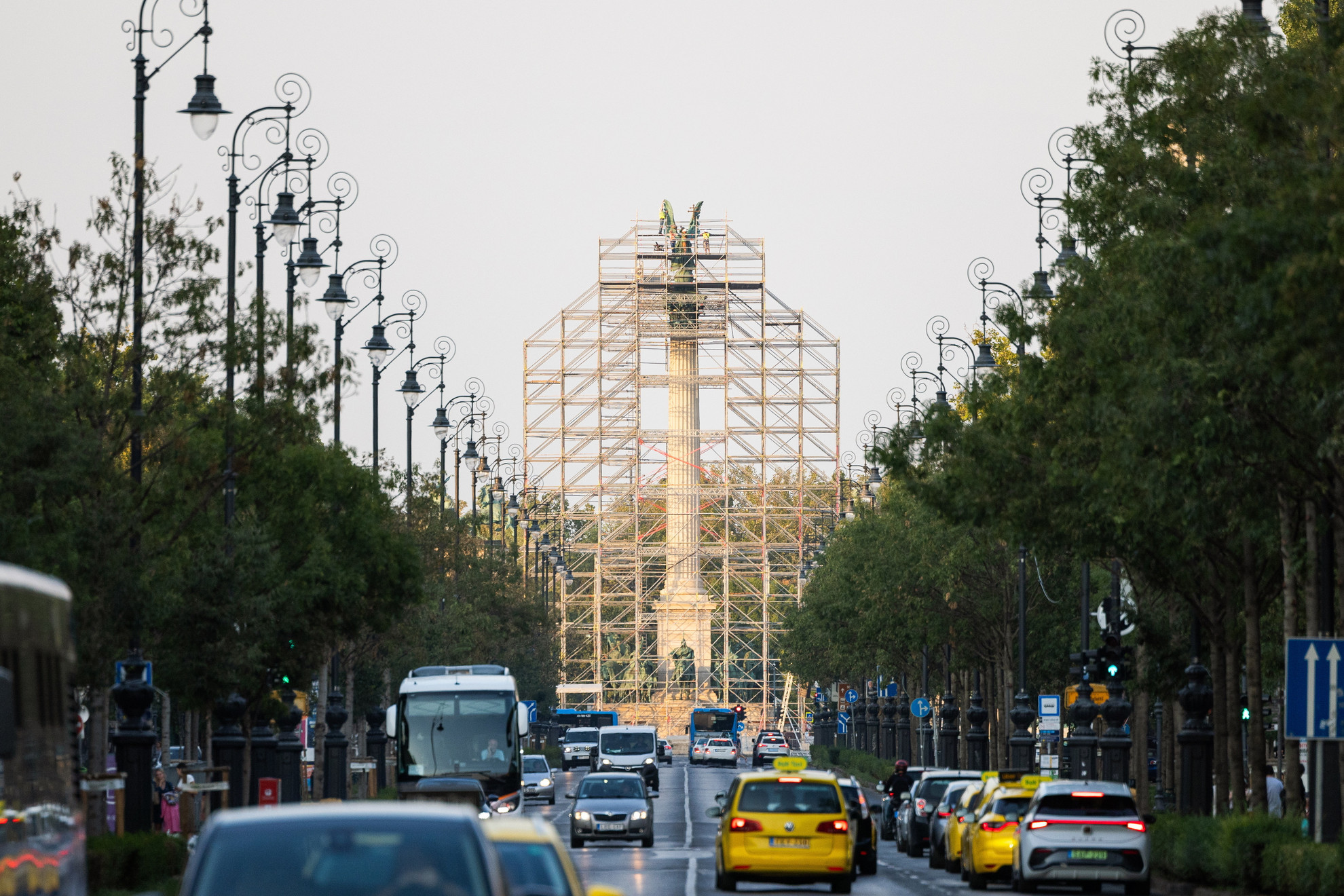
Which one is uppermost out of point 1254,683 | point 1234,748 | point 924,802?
point 1254,683

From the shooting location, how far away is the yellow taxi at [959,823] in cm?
3441

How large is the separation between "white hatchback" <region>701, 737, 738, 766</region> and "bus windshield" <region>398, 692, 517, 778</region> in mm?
56801

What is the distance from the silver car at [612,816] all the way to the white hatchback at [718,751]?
183ft

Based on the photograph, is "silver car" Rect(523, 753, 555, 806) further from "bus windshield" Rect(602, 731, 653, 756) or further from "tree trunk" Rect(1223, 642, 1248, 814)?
"tree trunk" Rect(1223, 642, 1248, 814)

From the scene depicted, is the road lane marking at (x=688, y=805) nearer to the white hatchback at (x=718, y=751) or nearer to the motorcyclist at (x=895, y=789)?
the white hatchback at (x=718, y=751)

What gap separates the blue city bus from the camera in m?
110

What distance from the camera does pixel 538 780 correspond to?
65438 millimetres

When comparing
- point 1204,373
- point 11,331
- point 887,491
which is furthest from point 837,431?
point 1204,373

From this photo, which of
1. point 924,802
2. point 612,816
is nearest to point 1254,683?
point 924,802

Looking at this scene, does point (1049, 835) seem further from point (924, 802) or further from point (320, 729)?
point (320, 729)

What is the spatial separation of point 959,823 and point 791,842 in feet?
27.1

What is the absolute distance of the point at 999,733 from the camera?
2746 inches

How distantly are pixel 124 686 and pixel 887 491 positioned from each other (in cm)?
5106

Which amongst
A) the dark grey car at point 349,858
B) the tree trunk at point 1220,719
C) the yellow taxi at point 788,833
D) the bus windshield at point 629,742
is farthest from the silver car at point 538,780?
the dark grey car at point 349,858
